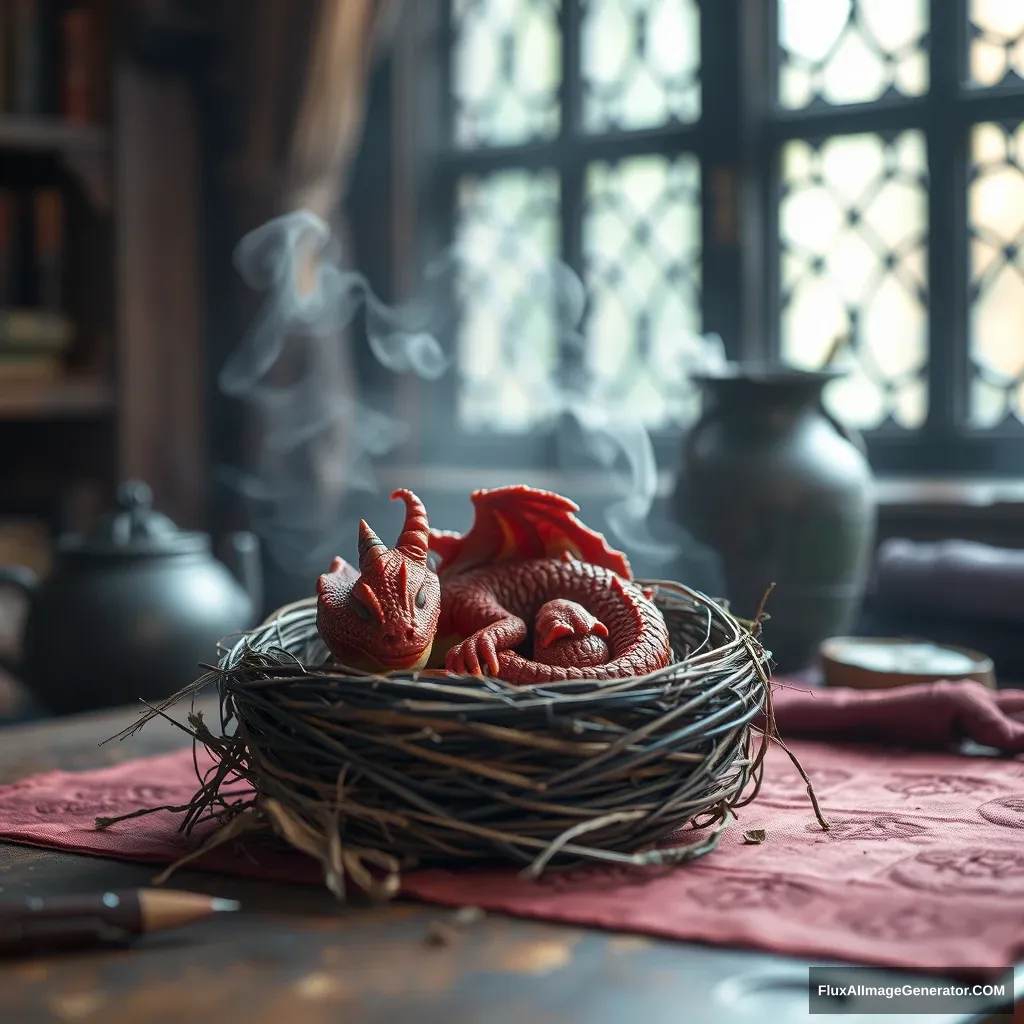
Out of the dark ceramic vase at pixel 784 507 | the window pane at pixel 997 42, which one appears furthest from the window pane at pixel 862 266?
the dark ceramic vase at pixel 784 507

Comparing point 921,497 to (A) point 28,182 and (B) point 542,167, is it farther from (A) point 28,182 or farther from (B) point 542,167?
(A) point 28,182

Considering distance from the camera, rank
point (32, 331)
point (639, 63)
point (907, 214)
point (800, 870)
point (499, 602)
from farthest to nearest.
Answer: point (32, 331)
point (639, 63)
point (907, 214)
point (499, 602)
point (800, 870)

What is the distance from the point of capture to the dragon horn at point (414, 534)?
76cm

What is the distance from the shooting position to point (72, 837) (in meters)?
0.80

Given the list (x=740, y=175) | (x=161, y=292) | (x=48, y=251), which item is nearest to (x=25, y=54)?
(x=48, y=251)

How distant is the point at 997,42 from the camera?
2.08 meters

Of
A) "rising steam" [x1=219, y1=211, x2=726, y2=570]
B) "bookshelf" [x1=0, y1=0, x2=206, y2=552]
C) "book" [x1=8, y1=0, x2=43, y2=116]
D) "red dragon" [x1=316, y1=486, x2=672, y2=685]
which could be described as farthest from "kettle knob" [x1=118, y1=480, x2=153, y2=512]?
"book" [x1=8, y1=0, x2=43, y2=116]

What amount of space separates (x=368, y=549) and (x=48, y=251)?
2.27 metres

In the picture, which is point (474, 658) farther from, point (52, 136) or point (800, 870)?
point (52, 136)

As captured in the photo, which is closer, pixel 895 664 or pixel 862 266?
pixel 895 664

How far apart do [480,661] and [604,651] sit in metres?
0.07

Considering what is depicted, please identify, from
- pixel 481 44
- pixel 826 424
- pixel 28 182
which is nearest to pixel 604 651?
pixel 826 424

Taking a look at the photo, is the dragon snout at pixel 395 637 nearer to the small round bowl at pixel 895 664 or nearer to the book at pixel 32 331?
the small round bowl at pixel 895 664

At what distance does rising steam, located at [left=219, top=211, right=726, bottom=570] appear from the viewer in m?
2.62
